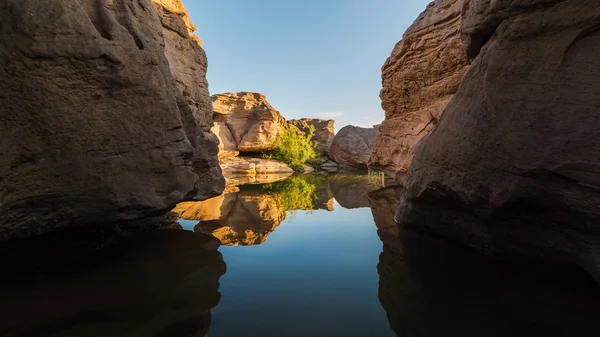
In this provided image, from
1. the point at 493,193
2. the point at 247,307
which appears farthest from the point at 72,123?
the point at 493,193

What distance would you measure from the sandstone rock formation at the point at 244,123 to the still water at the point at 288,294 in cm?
2453

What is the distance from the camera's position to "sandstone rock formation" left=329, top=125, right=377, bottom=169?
27812mm

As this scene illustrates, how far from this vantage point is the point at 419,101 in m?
10.3

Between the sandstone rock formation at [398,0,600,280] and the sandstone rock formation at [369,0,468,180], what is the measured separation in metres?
5.43

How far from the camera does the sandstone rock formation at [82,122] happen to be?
2812 mm

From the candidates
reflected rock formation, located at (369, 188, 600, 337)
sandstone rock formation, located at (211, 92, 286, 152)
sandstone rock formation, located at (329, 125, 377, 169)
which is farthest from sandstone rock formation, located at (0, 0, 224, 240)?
sandstone rock formation, located at (329, 125, 377, 169)

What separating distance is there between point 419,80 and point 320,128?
3331cm

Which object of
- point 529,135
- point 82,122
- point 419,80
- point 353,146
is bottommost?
point 353,146

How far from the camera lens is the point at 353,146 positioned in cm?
2833

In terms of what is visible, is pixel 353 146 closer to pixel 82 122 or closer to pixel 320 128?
pixel 320 128

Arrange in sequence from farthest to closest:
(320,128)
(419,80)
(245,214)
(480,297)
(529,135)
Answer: (320,128) → (419,80) → (245,214) → (529,135) → (480,297)

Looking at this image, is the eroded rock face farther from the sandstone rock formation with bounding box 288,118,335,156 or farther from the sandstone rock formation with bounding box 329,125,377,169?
the sandstone rock formation with bounding box 288,118,335,156

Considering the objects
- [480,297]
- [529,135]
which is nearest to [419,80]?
[529,135]

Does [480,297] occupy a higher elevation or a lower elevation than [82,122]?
lower
